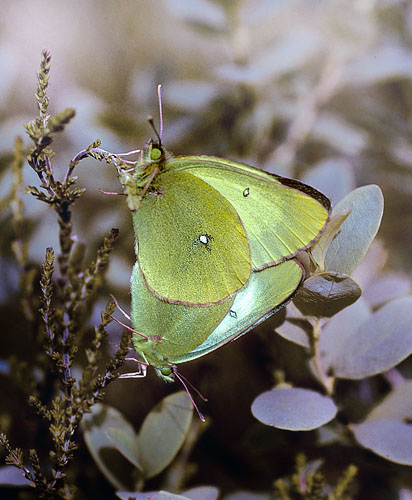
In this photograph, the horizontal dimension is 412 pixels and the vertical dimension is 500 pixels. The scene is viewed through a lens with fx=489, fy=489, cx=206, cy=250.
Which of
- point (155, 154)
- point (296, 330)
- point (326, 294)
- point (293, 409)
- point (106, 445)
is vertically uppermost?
point (155, 154)

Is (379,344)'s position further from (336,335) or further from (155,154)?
(155,154)

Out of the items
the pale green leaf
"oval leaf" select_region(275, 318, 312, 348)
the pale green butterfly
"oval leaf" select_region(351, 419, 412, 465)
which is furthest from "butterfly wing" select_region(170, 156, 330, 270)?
"oval leaf" select_region(351, 419, 412, 465)

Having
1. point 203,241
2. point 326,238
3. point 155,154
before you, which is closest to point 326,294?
point 326,238

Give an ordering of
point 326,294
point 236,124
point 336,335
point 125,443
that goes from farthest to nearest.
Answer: point 236,124 → point 336,335 → point 125,443 → point 326,294

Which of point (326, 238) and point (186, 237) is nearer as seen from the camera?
point (326, 238)

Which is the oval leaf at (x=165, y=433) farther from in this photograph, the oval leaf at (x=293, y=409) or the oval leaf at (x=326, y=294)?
the oval leaf at (x=326, y=294)

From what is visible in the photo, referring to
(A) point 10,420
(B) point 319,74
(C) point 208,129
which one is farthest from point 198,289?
(B) point 319,74

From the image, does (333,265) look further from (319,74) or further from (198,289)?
(319,74)
